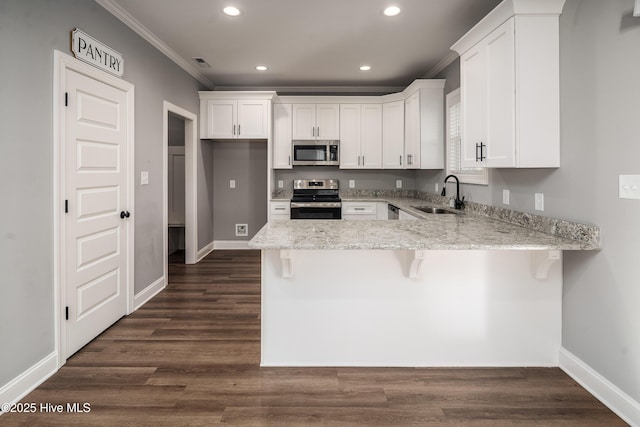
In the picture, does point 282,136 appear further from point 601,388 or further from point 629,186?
point 601,388

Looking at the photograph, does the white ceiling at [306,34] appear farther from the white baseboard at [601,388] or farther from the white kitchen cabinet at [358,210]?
the white baseboard at [601,388]

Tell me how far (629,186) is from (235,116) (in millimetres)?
4684

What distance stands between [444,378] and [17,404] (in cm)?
239

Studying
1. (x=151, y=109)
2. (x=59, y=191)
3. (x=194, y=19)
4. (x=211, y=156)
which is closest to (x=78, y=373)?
(x=59, y=191)

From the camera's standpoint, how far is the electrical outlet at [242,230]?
6250mm

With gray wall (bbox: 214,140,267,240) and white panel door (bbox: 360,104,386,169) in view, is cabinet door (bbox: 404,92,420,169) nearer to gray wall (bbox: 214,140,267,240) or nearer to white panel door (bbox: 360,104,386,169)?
white panel door (bbox: 360,104,386,169)

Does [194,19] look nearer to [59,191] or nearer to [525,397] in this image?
[59,191]

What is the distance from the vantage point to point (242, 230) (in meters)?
6.27

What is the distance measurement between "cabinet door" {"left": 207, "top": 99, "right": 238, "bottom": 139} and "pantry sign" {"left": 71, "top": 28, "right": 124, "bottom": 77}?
223 cm

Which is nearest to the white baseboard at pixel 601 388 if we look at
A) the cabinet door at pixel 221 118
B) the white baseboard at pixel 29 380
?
the white baseboard at pixel 29 380

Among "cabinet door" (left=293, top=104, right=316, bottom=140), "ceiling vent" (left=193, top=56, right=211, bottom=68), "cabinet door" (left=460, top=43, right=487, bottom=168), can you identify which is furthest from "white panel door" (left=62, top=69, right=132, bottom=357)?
"cabinet door" (left=460, top=43, right=487, bottom=168)

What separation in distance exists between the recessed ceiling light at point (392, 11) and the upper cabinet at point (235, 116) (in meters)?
2.54

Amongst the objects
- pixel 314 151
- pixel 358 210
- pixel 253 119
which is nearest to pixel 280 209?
pixel 314 151

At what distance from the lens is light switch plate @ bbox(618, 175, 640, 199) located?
5.89ft
